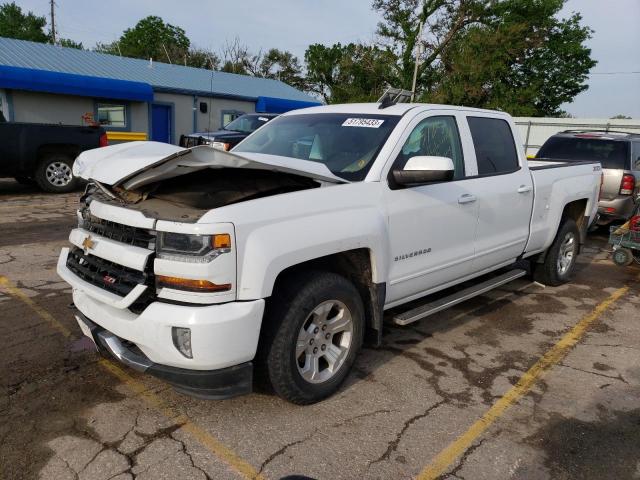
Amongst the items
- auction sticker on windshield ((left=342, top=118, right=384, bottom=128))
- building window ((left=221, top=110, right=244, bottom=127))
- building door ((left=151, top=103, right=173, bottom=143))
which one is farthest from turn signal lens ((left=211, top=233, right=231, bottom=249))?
building window ((left=221, top=110, right=244, bottom=127))

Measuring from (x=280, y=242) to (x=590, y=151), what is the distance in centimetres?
814

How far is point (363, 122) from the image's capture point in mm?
4023

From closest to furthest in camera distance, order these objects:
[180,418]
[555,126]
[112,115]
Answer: [180,418] → [112,115] → [555,126]

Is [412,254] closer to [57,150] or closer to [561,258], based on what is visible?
[561,258]

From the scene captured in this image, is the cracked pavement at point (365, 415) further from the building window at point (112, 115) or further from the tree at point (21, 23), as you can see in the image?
the tree at point (21, 23)

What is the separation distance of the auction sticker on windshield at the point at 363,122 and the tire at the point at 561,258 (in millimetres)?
3049

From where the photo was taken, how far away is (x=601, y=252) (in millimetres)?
8297

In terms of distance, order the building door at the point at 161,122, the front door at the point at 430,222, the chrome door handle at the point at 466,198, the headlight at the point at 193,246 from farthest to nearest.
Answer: the building door at the point at 161,122
the chrome door handle at the point at 466,198
the front door at the point at 430,222
the headlight at the point at 193,246

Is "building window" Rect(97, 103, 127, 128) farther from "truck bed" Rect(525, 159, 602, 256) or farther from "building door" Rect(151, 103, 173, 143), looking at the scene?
"truck bed" Rect(525, 159, 602, 256)

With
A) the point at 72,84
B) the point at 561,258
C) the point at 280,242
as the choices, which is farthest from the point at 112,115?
the point at 280,242

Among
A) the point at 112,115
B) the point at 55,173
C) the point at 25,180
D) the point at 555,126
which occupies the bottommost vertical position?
the point at 25,180

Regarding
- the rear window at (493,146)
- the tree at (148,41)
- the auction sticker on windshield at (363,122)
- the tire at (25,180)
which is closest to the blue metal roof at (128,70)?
the tire at (25,180)

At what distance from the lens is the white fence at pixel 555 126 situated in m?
22.5

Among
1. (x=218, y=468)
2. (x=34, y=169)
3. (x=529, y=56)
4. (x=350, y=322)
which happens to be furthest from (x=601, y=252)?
(x=529, y=56)
